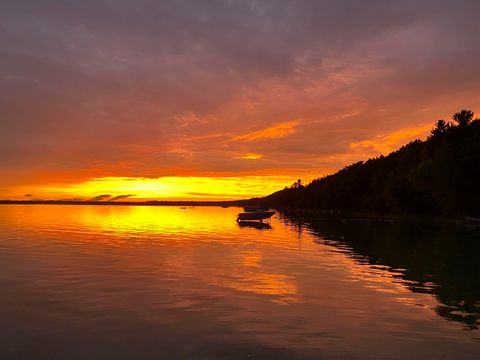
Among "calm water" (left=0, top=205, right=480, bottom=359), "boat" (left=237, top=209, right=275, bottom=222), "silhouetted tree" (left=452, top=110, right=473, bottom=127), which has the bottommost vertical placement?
"calm water" (left=0, top=205, right=480, bottom=359)

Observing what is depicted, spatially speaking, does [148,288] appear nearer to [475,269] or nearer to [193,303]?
[193,303]

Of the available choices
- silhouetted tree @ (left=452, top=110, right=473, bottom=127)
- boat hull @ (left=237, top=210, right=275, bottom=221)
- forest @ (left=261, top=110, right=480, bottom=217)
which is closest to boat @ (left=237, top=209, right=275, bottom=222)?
boat hull @ (left=237, top=210, right=275, bottom=221)

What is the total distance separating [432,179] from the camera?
102250 millimetres

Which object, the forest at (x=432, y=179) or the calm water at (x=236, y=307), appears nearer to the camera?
the calm water at (x=236, y=307)

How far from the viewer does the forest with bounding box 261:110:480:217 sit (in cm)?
9719

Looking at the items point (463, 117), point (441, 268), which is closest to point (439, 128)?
point (463, 117)

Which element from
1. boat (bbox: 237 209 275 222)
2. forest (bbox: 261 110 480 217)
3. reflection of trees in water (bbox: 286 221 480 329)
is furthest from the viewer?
boat (bbox: 237 209 275 222)

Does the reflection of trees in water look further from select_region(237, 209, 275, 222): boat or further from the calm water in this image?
select_region(237, 209, 275, 222): boat

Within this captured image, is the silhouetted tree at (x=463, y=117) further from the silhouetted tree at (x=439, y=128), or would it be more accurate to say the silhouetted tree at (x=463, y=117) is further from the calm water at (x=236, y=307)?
the calm water at (x=236, y=307)

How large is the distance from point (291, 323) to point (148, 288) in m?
9.29

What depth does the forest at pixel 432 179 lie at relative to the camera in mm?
97188

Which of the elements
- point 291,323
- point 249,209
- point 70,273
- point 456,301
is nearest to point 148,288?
point 70,273

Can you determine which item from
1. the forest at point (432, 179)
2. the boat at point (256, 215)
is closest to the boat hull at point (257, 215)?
the boat at point (256, 215)

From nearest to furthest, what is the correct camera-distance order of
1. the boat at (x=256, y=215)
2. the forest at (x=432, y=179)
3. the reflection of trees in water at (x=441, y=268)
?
1. the reflection of trees in water at (x=441, y=268)
2. the forest at (x=432, y=179)
3. the boat at (x=256, y=215)
